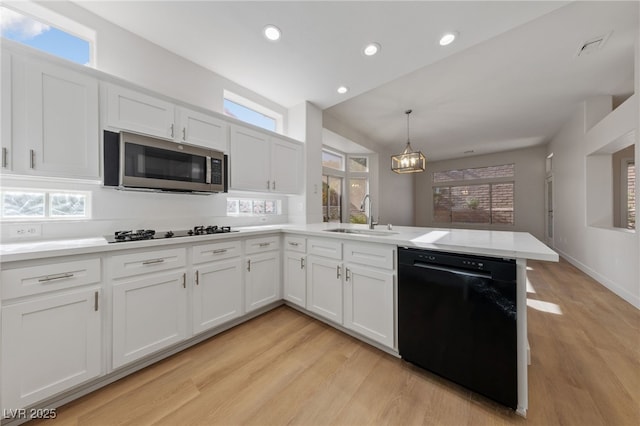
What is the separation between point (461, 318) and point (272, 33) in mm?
2669

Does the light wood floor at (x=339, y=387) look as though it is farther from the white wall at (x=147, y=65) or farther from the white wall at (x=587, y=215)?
the white wall at (x=147, y=65)

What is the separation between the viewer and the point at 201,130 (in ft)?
7.25

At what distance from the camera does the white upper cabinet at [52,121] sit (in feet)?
4.42

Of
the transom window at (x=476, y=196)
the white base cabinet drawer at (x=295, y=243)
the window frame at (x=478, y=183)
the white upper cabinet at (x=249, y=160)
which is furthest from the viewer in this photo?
the transom window at (x=476, y=196)

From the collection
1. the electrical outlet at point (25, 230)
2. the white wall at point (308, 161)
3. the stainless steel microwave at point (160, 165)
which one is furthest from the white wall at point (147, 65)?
the electrical outlet at point (25, 230)

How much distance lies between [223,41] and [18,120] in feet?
5.28

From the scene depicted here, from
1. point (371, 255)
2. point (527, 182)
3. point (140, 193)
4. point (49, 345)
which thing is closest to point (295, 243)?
point (371, 255)

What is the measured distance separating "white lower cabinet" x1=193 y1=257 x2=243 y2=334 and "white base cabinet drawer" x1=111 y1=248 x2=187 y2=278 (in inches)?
7.0

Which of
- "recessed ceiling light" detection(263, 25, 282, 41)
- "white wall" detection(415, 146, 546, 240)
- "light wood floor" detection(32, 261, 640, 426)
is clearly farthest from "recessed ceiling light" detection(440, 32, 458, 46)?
"white wall" detection(415, 146, 546, 240)

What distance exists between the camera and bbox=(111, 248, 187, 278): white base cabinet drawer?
1.49 meters

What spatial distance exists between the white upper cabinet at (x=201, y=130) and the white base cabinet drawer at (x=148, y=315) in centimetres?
123

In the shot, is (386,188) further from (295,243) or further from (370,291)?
(370,291)

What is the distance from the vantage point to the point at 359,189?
20.9 feet

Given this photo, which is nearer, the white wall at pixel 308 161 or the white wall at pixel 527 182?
the white wall at pixel 308 161
